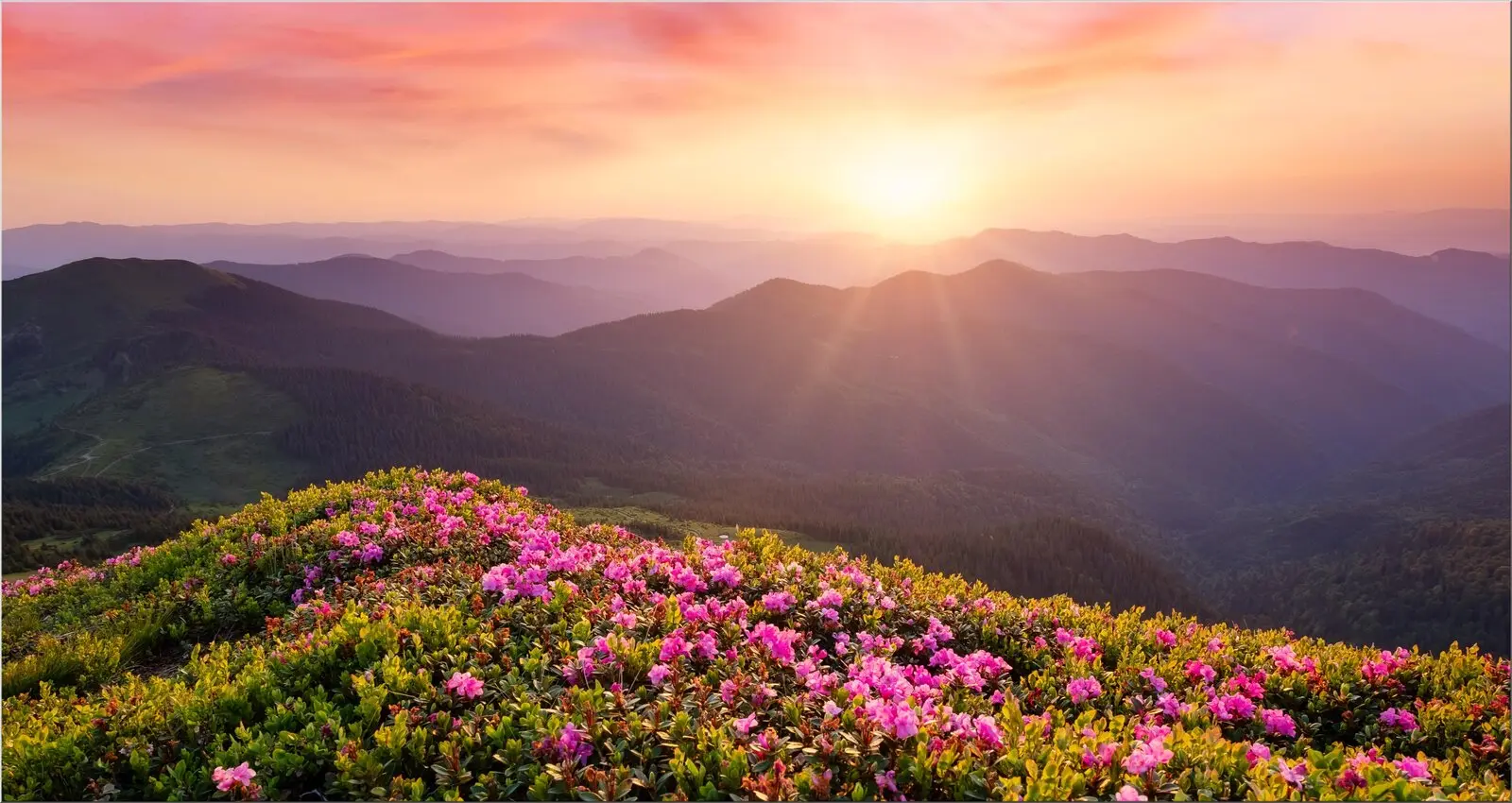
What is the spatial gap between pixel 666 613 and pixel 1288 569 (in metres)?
215

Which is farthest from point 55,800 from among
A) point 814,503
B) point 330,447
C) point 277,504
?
point 330,447

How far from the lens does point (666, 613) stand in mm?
7906

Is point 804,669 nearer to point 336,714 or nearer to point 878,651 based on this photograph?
point 878,651

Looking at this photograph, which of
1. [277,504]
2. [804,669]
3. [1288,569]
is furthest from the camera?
[1288,569]

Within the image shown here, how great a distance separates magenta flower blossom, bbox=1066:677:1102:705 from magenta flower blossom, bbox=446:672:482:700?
5.72m

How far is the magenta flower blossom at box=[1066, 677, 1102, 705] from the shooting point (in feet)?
24.3

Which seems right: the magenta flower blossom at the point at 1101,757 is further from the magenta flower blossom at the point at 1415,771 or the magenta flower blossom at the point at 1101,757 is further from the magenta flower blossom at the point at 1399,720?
the magenta flower blossom at the point at 1399,720

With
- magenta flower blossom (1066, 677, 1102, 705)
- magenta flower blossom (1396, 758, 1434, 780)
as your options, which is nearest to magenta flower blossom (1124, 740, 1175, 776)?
magenta flower blossom (1396, 758, 1434, 780)

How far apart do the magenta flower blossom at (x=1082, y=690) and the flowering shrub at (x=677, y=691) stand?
0.02 m

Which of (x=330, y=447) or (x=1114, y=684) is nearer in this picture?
(x=1114, y=684)

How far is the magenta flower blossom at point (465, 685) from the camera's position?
6.30 metres

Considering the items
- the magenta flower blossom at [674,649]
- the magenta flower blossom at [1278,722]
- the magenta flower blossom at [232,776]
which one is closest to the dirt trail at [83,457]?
the magenta flower blossom at [232,776]

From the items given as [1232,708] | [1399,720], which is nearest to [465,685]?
[1232,708]

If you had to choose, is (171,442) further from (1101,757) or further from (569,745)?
(1101,757)
